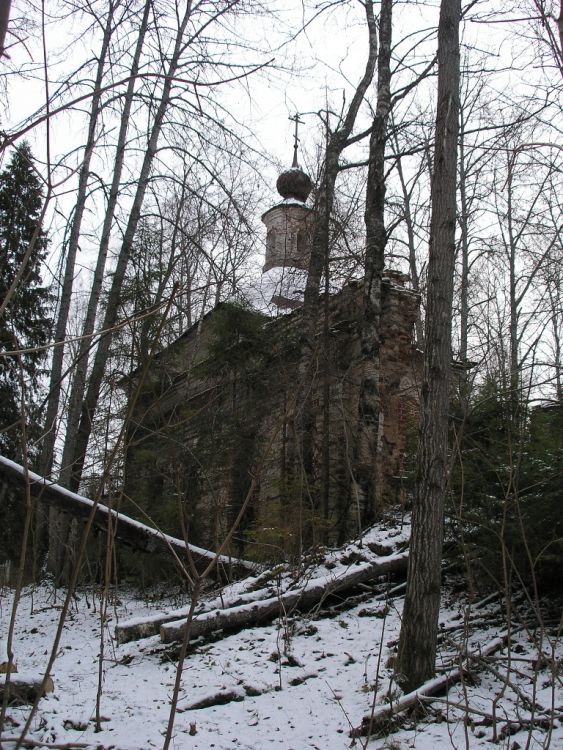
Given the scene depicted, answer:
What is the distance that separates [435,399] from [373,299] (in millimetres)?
5749

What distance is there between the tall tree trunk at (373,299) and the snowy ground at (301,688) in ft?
11.2

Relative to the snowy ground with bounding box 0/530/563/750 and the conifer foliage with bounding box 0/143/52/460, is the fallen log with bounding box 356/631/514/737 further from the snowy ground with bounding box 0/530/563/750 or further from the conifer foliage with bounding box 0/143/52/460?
the conifer foliage with bounding box 0/143/52/460

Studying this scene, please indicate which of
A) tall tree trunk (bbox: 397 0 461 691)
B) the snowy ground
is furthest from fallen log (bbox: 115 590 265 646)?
tall tree trunk (bbox: 397 0 461 691)

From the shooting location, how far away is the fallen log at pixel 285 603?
555 cm

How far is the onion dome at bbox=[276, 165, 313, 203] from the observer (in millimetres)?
23125

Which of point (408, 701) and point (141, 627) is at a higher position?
point (408, 701)

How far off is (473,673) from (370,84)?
1093 cm

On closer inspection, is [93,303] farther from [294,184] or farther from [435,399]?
[294,184]

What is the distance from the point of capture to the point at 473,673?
167 inches

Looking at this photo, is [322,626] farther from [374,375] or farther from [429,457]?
[374,375]

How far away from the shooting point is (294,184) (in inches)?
922

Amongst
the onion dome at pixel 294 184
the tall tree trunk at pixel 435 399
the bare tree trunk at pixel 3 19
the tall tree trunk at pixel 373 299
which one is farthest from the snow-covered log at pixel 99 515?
the onion dome at pixel 294 184

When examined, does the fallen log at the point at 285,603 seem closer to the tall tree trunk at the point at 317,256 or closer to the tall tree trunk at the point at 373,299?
the tall tree trunk at the point at 373,299

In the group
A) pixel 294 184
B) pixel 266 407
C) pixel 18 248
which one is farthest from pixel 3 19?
pixel 294 184
